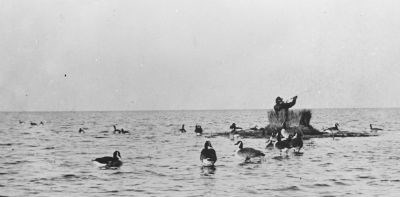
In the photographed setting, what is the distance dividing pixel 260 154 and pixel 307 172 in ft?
16.9

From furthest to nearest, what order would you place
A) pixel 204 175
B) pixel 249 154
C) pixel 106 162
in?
pixel 249 154 → pixel 106 162 → pixel 204 175

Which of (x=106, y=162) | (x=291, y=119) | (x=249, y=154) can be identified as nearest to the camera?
(x=106, y=162)

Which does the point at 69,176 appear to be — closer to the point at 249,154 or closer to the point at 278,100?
the point at 249,154

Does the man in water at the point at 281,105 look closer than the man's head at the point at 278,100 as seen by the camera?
Yes

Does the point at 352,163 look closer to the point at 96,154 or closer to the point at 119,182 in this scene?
the point at 119,182

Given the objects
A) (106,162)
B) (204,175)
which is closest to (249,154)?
(204,175)

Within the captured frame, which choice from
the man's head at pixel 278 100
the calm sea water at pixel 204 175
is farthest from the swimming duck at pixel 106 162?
the man's head at pixel 278 100

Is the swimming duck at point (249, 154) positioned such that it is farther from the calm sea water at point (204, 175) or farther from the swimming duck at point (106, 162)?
the swimming duck at point (106, 162)

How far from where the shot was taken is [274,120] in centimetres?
4906

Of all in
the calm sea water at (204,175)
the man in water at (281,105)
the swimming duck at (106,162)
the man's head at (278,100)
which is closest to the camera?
the calm sea water at (204,175)

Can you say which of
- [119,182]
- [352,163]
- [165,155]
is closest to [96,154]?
[165,155]

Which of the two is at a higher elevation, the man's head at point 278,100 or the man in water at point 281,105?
the man's head at point 278,100

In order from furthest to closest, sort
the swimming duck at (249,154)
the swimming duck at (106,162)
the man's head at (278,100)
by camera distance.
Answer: the man's head at (278,100)
the swimming duck at (249,154)
the swimming duck at (106,162)

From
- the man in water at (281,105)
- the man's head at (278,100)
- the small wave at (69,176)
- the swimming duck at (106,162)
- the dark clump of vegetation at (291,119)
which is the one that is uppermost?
the man's head at (278,100)
